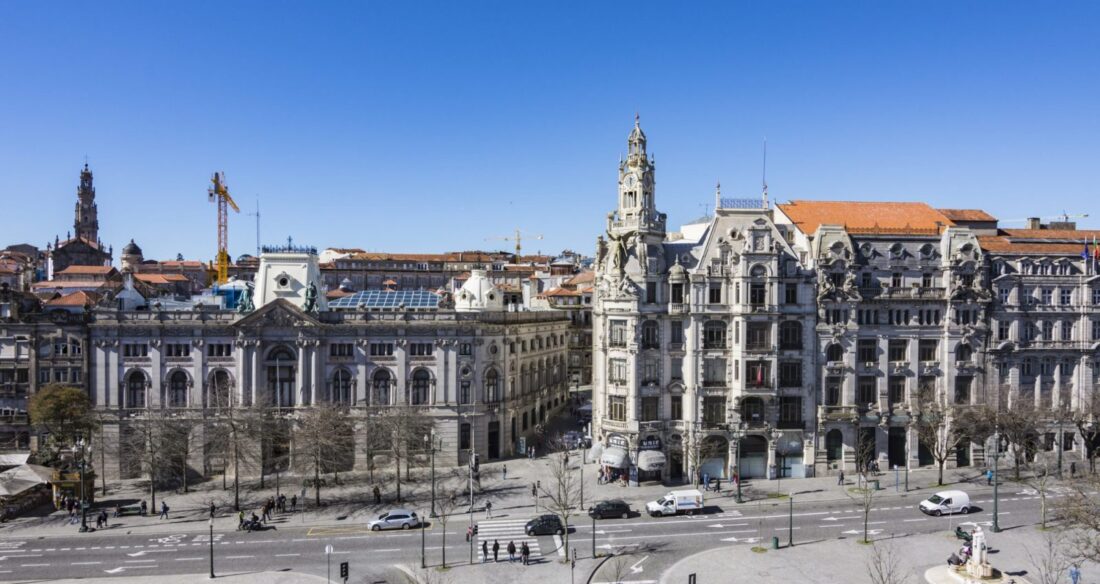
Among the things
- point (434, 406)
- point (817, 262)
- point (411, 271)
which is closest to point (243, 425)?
point (434, 406)

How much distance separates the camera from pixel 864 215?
81500 millimetres

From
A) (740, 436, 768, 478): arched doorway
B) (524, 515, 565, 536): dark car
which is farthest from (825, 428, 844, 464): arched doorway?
(524, 515, 565, 536): dark car

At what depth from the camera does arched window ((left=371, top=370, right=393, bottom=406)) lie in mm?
79562

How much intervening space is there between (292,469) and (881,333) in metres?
60.3

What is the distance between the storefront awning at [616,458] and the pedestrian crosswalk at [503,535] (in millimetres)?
12526

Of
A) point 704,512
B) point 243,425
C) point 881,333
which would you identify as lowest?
point 704,512

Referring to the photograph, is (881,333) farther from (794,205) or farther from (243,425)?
(243,425)

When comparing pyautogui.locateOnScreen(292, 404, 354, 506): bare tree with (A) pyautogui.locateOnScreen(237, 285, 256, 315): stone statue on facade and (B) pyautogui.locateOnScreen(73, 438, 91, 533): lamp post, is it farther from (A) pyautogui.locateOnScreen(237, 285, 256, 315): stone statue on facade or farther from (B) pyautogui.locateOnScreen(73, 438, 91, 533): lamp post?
(B) pyautogui.locateOnScreen(73, 438, 91, 533): lamp post

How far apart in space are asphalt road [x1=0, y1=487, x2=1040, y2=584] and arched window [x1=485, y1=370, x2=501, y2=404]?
2063 centimetres

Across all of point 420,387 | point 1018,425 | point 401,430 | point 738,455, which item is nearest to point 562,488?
point 401,430

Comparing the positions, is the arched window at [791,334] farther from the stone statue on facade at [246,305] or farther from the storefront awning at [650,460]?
the stone statue on facade at [246,305]

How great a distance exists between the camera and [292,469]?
245 feet

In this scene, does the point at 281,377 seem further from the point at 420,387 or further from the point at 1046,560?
the point at 1046,560

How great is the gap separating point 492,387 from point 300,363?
20.4 meters
